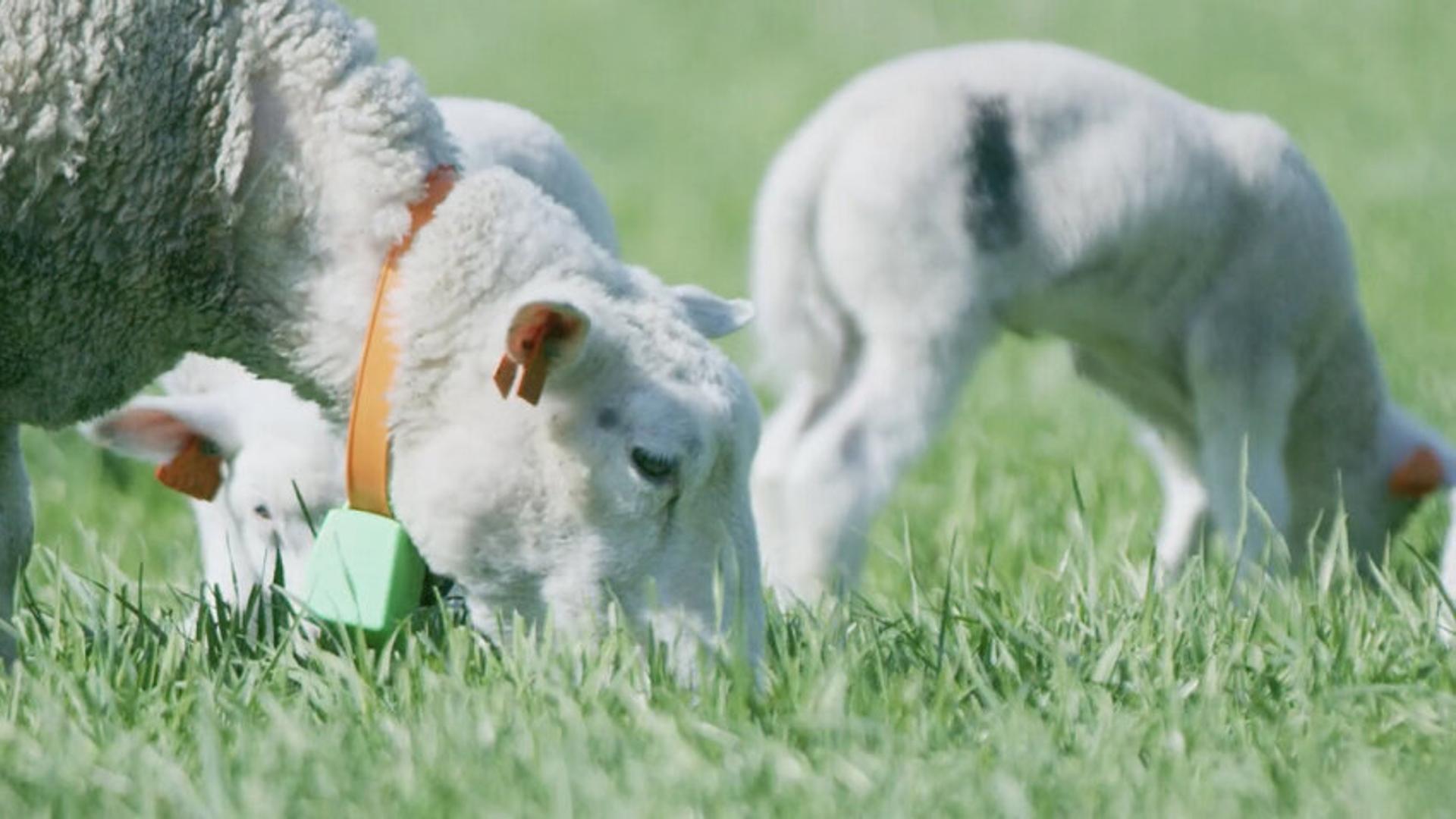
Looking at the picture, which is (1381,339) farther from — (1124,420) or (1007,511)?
(1007,511)

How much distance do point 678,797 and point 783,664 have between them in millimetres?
557

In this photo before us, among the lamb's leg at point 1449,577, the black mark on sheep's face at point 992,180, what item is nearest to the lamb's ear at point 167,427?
the black mark on sheep's face at point 992,180

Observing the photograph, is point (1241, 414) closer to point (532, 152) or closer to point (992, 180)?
point (992, 180)

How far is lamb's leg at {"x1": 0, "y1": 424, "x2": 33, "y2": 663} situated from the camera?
141 inches

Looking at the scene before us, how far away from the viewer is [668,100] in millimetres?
15859

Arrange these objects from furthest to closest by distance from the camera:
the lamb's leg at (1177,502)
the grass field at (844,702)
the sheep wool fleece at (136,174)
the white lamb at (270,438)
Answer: the lamb's leg at (1177,502) → the white lamb at (270,438) → the sheep wool fleece at (136,174) → the grass field at (844,702)

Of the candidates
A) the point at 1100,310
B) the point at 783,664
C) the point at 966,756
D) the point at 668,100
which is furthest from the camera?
the point at 668,100

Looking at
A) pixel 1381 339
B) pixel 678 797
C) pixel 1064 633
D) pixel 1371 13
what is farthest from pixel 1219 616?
pixel 1371 13

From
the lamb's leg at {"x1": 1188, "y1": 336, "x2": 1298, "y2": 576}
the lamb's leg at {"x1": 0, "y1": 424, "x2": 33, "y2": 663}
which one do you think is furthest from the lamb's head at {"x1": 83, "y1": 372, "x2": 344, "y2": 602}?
the lamb's leg at {"x1": 1188, "y1": 336, "x2": 1298, "y2": 576}

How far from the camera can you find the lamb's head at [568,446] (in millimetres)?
3270

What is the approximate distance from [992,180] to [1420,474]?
1.23 meters

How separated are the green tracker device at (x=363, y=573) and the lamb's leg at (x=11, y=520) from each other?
521 mm

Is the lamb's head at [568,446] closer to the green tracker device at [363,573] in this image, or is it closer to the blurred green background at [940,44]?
the green tracker device at [363,573]

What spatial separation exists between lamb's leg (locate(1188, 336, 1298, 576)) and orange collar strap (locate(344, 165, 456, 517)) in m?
2.34
